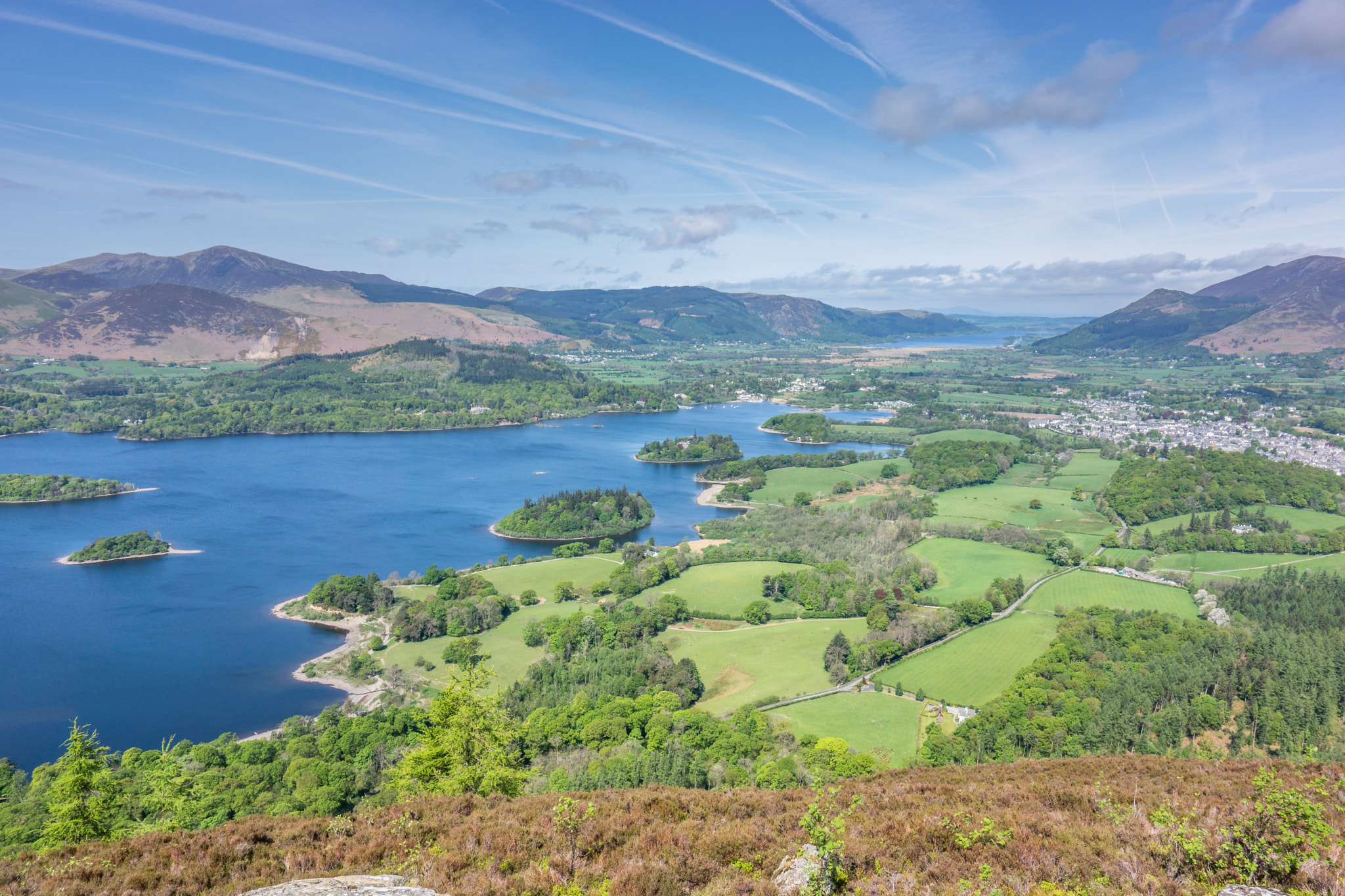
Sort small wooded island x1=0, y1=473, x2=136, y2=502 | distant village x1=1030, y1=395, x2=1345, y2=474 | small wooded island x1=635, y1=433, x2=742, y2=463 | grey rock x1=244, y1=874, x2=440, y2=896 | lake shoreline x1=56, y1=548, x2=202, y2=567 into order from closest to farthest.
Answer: grey rock x1=244, y1=874, x2=440, y2=896 → lake shoreline x1=56, y1=548, x2=202, y2=567 → small wooded island x1=0, y1=473, x2=136, y2=502 → distant village x1=1030, y1=395, x2=1345, y2=474 → small wooded island x1=635, y1=433, x2=742, y2=463

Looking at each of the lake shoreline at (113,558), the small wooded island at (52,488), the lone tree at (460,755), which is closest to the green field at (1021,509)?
the lone tree at (460,755)

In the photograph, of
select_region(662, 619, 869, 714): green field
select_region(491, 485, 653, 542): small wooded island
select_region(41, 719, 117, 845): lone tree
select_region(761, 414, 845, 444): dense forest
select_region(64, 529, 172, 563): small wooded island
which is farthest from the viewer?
select_region(761, 414, 845, 444): dense forest

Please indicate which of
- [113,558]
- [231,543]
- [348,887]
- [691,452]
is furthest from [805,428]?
[348,887]

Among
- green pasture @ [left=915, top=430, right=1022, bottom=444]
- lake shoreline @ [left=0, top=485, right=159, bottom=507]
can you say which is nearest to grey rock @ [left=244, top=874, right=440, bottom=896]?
lake shoreline @ [left=0, top=485, right=159, bottom=507]

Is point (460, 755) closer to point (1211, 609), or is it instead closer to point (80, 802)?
point (80, 802)

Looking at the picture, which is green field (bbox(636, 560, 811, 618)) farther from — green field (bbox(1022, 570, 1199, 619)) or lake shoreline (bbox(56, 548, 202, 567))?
lake shoreline (bbox(56, 548, 202, 567))
